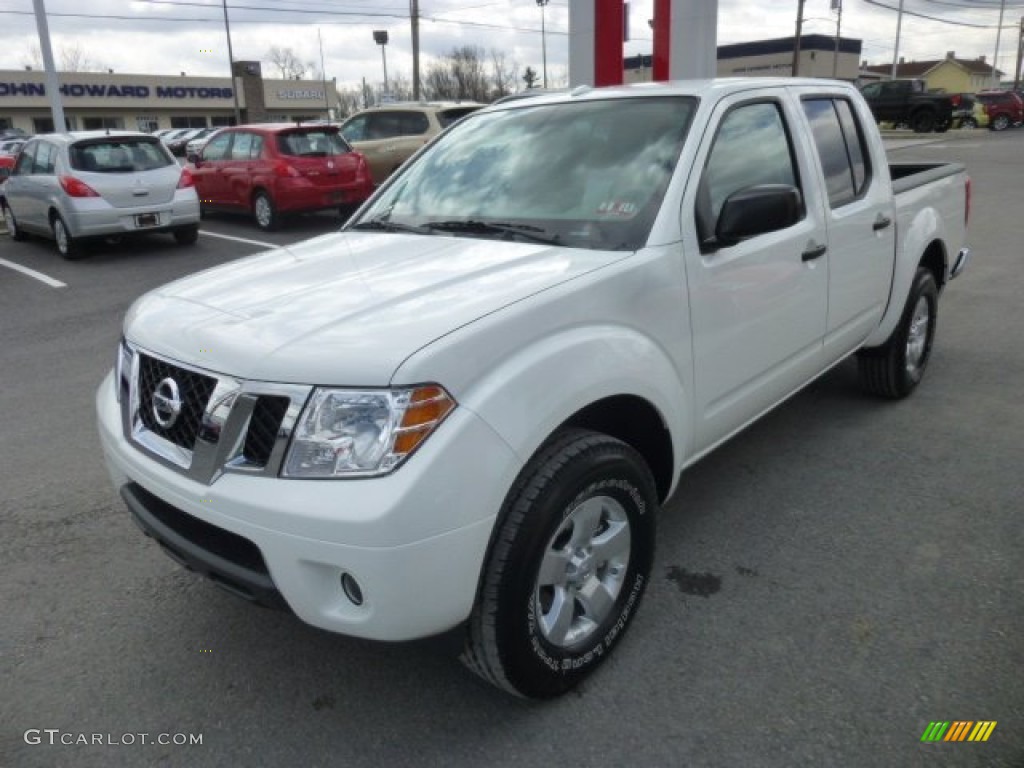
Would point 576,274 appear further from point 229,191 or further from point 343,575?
point 229,191

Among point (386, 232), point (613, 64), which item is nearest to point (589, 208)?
point (386, 232)

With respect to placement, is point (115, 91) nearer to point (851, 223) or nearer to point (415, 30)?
point (415, 30)

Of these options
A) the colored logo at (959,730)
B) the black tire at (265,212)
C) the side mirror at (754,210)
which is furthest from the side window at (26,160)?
the colored logo at (959,730)

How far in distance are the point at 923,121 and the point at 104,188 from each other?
3496cm

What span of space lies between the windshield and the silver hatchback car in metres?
8.16

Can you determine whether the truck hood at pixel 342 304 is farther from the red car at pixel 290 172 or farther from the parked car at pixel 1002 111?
the parked car at pixel 1002 111

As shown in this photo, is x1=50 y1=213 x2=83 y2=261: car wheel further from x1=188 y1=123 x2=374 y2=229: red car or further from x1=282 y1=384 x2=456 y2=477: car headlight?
x1=282 y1=384 x2=456 y2=477: car headlight

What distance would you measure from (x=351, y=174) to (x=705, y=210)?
411 inches

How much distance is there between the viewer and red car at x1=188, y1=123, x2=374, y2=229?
40.1 feet

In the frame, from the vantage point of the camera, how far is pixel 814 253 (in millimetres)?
3568

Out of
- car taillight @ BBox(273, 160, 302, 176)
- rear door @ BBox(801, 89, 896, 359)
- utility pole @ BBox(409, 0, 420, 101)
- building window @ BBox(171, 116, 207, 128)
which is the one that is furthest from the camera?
building window @ BBox(171, 116, 207, 128)

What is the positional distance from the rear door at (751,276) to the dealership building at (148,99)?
54.9 meters

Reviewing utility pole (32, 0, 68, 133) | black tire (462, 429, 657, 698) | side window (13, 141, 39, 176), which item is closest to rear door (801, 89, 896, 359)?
black tire (462, 429, 657, 698)

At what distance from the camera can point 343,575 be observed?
82.2 inches
